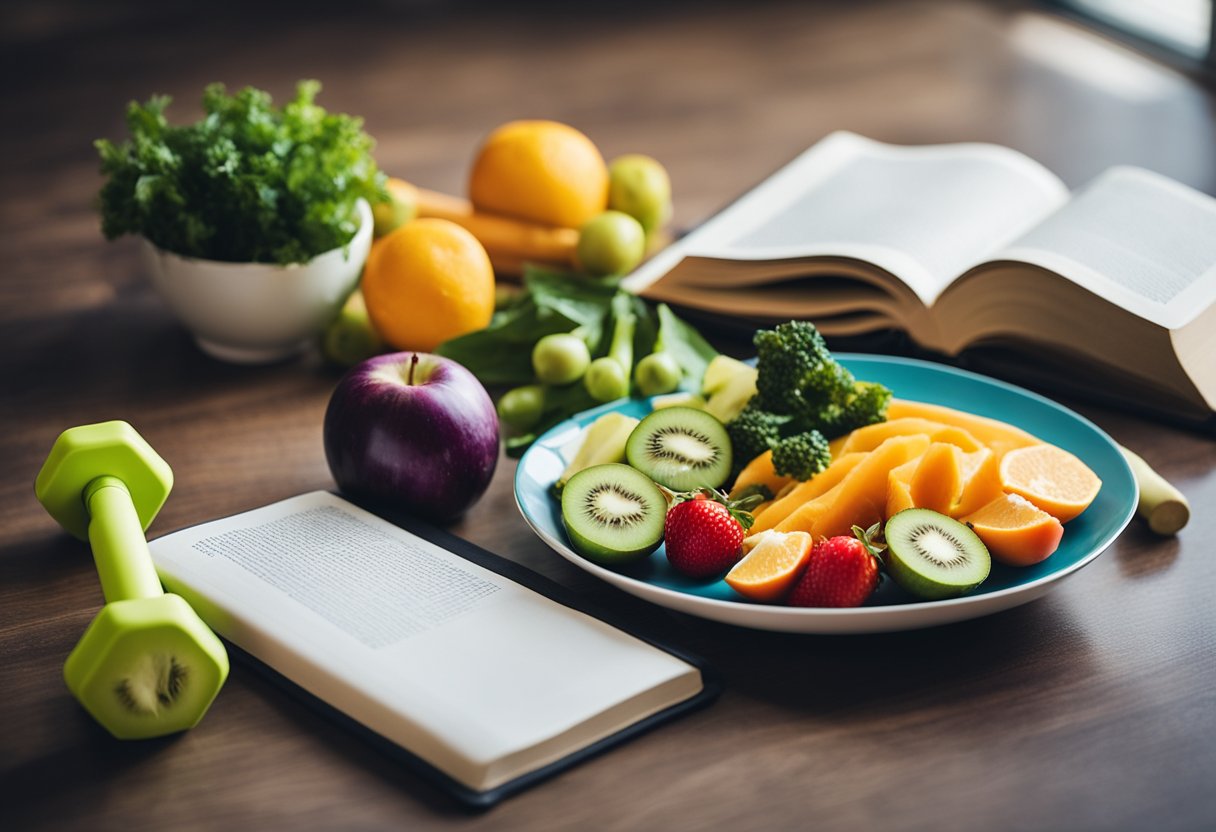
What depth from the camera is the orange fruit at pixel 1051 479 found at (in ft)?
3.57

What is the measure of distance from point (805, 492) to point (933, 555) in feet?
0.45

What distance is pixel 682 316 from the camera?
62.8 inches

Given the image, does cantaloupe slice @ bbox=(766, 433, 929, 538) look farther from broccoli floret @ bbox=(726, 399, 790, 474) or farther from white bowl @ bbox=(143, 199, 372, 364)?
white bowl @ bbox=(143, 199, 372, 364)

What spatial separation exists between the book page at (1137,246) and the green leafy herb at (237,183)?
0.72 m

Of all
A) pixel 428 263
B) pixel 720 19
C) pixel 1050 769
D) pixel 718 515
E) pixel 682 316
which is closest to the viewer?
pixel 1050 769

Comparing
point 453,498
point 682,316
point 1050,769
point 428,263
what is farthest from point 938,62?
point 1050,769

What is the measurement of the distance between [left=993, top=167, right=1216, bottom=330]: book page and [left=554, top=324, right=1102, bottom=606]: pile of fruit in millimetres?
236

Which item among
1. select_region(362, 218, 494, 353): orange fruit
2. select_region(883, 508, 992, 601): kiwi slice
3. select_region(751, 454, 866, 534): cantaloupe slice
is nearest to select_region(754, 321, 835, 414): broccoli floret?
select_region(751, 454, 866, 534): cantaloupe slice

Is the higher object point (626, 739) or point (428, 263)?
point (428, 263)

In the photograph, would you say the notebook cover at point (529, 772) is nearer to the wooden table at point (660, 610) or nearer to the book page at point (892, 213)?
the wooden table at point (660, 610)

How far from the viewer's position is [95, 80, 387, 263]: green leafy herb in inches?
55.5

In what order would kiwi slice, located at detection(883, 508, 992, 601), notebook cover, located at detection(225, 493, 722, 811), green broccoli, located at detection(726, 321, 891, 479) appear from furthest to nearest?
green broccoli, located at detection(726, 321, 891, 479), kiwi slice, located at detection(883, 508, 992, 601), notebook cover, located at detection(225, 493, 722, 811)

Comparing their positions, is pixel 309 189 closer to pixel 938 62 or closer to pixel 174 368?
pixel 174 368

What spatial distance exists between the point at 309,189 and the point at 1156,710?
3.19ft
